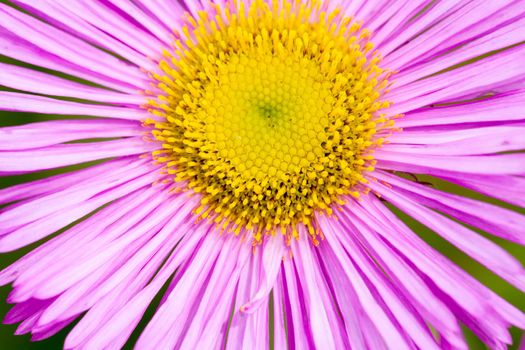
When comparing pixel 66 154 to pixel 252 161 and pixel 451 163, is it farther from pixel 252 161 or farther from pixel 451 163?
pixel 451 163

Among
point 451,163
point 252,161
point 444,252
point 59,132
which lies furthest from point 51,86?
point 444,252

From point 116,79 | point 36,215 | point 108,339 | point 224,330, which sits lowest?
point 224,330

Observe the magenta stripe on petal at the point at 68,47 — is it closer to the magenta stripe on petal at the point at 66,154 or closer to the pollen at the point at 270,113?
the pollen at the point at 270,113

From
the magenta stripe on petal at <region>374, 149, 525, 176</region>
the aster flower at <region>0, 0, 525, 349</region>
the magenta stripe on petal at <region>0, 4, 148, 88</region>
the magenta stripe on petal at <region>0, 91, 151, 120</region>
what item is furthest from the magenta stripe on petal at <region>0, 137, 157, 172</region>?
the magenta stripe on petal at <region>374, 149, 525, 176</region>

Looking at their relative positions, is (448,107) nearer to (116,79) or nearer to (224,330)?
(224,330)

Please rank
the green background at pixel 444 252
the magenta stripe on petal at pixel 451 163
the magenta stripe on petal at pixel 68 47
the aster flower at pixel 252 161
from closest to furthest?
the magenta stripe on petal at pixel 451 163, the aster flower at pixel 252 161, the magenta stripe on petal at pixel 68 47, the green background at pixel 444 252

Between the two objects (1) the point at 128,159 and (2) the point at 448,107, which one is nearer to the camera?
(2) the point at 448,107

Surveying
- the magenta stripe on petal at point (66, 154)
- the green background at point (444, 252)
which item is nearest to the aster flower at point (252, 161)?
the magenta stripe on petal at point (66, 154)

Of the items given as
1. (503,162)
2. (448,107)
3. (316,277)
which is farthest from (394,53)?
(316,277)
